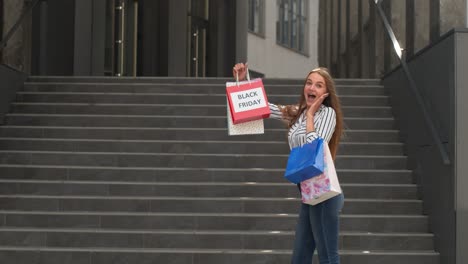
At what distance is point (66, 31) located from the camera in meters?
18.6

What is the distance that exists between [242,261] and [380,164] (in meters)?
2.64

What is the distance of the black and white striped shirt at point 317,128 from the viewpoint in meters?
5.18

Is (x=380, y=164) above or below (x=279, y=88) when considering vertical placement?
below

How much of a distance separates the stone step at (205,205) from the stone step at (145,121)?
1.88 m

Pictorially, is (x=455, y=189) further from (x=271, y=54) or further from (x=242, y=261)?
(x=271, y=54)

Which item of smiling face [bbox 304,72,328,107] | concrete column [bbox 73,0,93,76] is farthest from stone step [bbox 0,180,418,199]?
concrete column [bbox 73,0,93,76]

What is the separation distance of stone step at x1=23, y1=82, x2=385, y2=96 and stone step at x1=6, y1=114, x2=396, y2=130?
A: 3.18ft

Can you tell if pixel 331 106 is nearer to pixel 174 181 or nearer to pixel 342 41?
pixel 174 181

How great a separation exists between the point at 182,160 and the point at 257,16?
97.9 feet

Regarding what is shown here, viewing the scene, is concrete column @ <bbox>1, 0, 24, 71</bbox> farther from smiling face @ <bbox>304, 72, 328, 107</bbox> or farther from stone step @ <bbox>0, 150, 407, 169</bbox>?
smiling face @ <bbox>304, 72, 328, 107</bbox>

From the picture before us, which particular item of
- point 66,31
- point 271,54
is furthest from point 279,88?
point 271,54

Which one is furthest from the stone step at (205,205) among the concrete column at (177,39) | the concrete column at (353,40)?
the concrete column at (177,39)

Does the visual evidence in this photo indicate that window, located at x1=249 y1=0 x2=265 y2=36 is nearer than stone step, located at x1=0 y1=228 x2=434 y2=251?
No

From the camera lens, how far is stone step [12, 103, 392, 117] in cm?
1130
